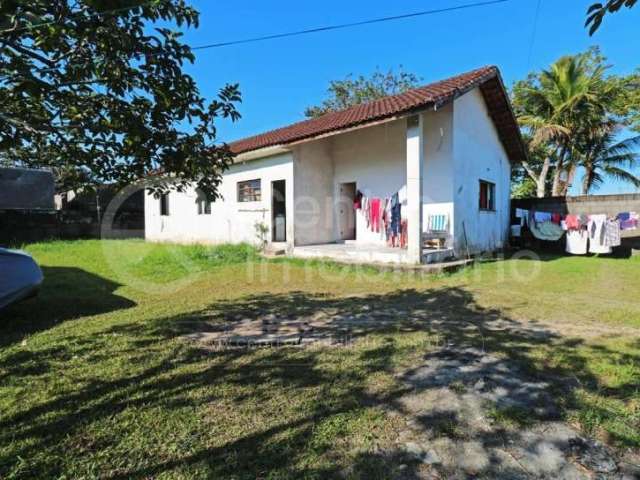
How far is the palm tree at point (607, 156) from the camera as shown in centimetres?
1642

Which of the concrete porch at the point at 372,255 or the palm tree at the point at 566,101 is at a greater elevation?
the palm tree at the point at 566,101

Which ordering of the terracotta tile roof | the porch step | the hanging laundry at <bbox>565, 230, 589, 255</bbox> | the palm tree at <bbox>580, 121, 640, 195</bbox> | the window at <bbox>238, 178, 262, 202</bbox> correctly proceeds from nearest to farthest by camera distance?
the terracotta tile roof
the porch step
the hanging laundry at <bbox>565, 230, 589, 255</bbox>
the window at <bbox>238, 178, 262, 202</bbox>
the palm tree at <bbox>580, 121, 640, 195</bbox>

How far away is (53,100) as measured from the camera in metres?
3.03

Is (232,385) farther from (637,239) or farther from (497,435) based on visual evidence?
(637,239)

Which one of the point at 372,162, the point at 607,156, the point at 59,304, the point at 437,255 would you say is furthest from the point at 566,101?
the point at 59,304

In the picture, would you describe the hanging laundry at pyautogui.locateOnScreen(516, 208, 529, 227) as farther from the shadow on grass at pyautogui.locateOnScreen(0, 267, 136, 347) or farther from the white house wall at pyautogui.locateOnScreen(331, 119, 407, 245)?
the shadow on grass at pyautogui.locateOnScreen(0, 267, 136, 347)

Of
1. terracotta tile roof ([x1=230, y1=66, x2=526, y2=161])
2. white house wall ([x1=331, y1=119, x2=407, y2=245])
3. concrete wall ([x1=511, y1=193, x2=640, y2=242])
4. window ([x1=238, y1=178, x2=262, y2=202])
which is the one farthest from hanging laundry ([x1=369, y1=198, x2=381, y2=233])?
concrete wall ([x1=511, y1=193, x2=640, y2=242])

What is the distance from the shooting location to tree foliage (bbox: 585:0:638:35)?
5.91ft

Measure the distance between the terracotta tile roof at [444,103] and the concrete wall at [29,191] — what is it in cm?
1251

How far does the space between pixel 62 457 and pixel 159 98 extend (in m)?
2.63

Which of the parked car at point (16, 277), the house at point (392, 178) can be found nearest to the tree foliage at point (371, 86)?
the house at point (392, 178)

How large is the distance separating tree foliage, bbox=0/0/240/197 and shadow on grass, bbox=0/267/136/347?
2.32 metres

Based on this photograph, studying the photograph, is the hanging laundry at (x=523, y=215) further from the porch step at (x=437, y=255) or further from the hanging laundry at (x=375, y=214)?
the hanging laundry at (x=375, y=214)

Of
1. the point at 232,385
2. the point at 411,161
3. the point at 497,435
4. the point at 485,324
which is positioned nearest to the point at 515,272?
the point at 411,161
